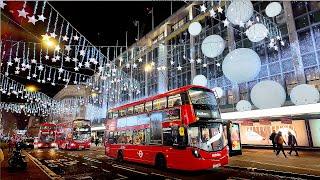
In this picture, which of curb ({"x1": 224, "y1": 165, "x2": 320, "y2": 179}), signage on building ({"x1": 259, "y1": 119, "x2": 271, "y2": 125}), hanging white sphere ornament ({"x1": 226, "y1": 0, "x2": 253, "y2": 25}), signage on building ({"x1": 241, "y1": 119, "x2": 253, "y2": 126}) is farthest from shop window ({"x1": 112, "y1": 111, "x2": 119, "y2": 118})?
signage on building ({"x1": 259, "y1": 119, "x2": 271, "y2": 125})

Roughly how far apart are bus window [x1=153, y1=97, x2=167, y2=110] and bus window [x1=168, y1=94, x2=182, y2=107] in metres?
0.48

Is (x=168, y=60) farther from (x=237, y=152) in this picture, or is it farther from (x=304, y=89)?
(x=304, y=89)

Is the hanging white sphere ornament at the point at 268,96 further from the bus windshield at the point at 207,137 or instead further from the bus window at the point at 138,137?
the bus window at the point at 138,137

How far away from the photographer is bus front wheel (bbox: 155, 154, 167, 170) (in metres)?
13.2

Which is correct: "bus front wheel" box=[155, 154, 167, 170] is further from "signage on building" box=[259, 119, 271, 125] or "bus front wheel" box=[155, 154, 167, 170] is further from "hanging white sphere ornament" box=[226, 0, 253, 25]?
"signage on building" box=[259, 119, 271, 125]

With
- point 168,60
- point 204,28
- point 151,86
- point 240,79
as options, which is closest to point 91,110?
point 151,86

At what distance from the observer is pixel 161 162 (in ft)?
44.1

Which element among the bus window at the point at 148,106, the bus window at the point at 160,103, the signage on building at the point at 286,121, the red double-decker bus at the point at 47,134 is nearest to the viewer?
the bus window at the point at 160,103

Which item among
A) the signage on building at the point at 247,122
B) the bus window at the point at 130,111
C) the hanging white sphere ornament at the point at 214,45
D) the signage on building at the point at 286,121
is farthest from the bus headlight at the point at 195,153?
the signage on building at the point at 247,122

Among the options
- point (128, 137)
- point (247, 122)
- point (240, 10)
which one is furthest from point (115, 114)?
point (240, 10)

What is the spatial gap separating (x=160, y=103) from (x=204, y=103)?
2836 mm

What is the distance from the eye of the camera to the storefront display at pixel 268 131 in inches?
782

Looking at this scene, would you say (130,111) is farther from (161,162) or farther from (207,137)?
(207,137)

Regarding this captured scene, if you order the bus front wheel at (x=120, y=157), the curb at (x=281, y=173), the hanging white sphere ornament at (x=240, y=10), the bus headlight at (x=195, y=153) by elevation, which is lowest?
the curb at (x=281, y=173)
